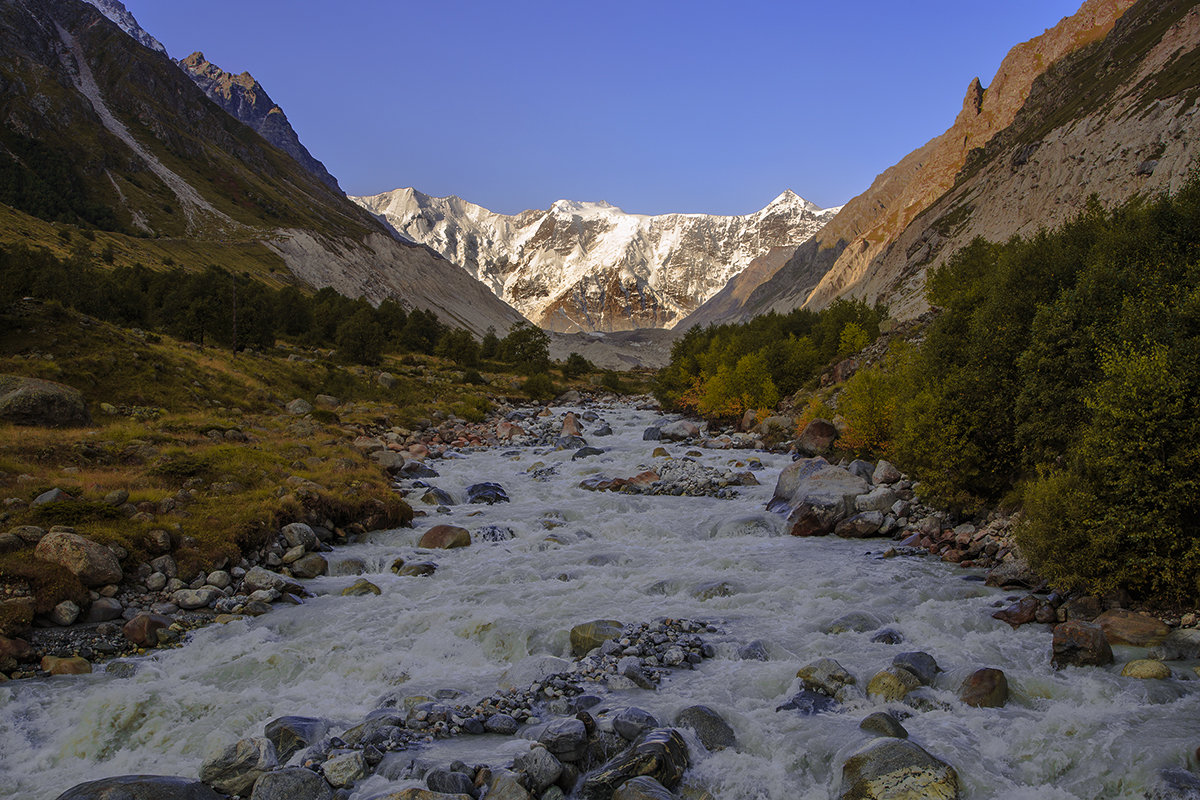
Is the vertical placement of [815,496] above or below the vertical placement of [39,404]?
below

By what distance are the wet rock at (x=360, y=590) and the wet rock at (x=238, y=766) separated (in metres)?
7.40

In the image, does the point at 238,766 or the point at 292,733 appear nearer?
the point at 238,766

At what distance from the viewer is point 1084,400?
16.3 meters

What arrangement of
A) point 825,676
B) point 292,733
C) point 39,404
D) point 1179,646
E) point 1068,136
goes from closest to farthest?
point 292,733 → point 825,676 → point 1179,646 → point 39,404 → point 1068,136

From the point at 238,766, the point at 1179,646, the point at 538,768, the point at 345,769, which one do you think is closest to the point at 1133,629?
the point at 1179,646

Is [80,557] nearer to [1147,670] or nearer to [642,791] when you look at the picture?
[642,791]

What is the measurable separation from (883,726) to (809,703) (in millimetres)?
1493

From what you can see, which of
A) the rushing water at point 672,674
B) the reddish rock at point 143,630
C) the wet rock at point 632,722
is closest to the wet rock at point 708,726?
the rushing water at point 672,674

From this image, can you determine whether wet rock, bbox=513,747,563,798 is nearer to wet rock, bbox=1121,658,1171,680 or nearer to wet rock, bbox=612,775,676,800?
wet rock, bbox=612,775,676,800

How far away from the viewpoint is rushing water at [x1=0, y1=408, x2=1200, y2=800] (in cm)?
1026

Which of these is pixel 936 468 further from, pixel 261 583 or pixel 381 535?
pixel 261 583

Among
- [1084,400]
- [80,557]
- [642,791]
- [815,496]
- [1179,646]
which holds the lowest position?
[642,791]

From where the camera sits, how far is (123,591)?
1588cm

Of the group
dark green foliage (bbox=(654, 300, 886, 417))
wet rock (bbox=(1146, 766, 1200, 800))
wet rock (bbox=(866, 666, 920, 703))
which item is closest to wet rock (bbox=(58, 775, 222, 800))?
wet rock (bbox=(866, 666, 920, 703))
